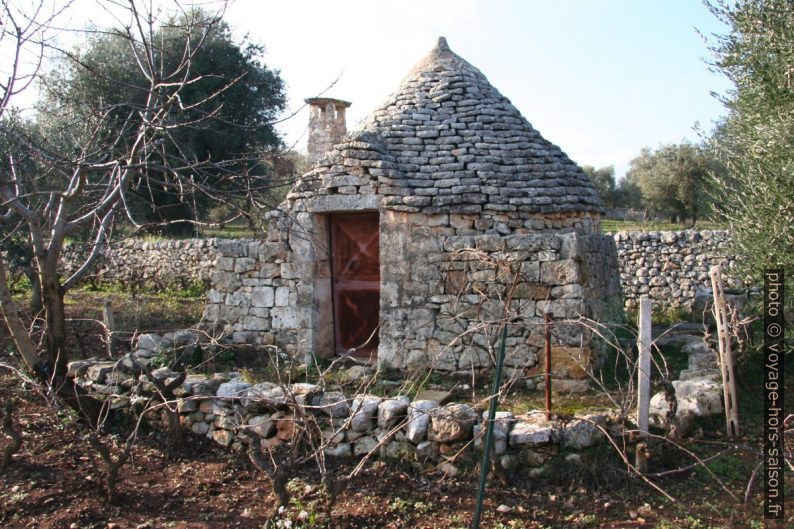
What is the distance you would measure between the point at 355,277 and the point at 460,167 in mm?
1997

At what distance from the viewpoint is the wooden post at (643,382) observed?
448cm

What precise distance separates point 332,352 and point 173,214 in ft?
35.0

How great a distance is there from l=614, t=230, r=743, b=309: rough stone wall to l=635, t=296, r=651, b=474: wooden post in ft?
29.5

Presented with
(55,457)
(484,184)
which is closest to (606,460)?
(484,184)

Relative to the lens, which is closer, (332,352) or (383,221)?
(383,221)

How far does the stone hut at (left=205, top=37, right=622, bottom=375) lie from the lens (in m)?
6.91

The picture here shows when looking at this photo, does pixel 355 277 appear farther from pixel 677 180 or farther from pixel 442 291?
pixel 677 180

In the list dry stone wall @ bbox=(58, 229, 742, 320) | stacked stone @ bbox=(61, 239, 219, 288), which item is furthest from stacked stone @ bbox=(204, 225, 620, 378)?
stacked stone @ bbox=(61, 239, 219, 288)

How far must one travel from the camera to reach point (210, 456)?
5156mm

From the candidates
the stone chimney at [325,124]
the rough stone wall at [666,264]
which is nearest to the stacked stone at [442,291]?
the stone chimney at [325,124]

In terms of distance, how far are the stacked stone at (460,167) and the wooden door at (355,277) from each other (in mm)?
510

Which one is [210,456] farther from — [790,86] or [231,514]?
[790,86]

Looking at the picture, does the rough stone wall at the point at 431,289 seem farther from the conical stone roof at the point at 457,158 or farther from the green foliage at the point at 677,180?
the green foliage at the point at 677,180

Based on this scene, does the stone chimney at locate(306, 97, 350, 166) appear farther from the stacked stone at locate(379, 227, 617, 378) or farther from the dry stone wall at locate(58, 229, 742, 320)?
the stacked stone at locate(379, 227, 617, 378)
